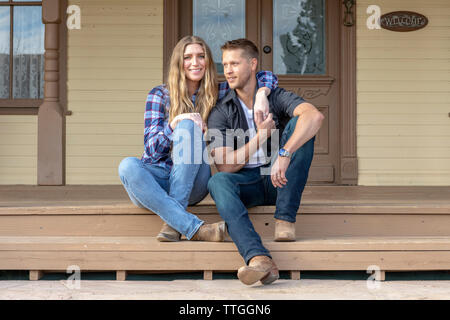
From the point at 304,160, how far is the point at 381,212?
64 centimetres

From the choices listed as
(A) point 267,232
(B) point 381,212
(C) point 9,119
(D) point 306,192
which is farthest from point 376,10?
(C) point 9,119

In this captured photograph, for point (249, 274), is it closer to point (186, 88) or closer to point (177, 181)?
point (177, 181)

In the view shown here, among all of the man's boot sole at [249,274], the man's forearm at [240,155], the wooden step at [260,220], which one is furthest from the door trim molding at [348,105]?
the man's boot sole at [249,274]

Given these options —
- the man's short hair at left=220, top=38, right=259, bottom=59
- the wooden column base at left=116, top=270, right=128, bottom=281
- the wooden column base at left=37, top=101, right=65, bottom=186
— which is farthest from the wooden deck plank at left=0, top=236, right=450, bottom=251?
the wooden column base at left=37, top=101, right=65, bottom=186

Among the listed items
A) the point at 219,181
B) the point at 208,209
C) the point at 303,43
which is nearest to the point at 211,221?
the point at 208,209

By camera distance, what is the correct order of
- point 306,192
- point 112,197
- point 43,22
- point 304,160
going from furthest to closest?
point 43,22 → point 306,192 → point 112,197 → point 304,160

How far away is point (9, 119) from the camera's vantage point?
471 cm

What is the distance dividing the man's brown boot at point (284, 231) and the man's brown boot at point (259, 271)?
22 cm

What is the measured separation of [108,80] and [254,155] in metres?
2.45

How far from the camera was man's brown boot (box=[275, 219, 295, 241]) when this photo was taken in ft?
8.24

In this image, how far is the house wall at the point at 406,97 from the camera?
4688mm
